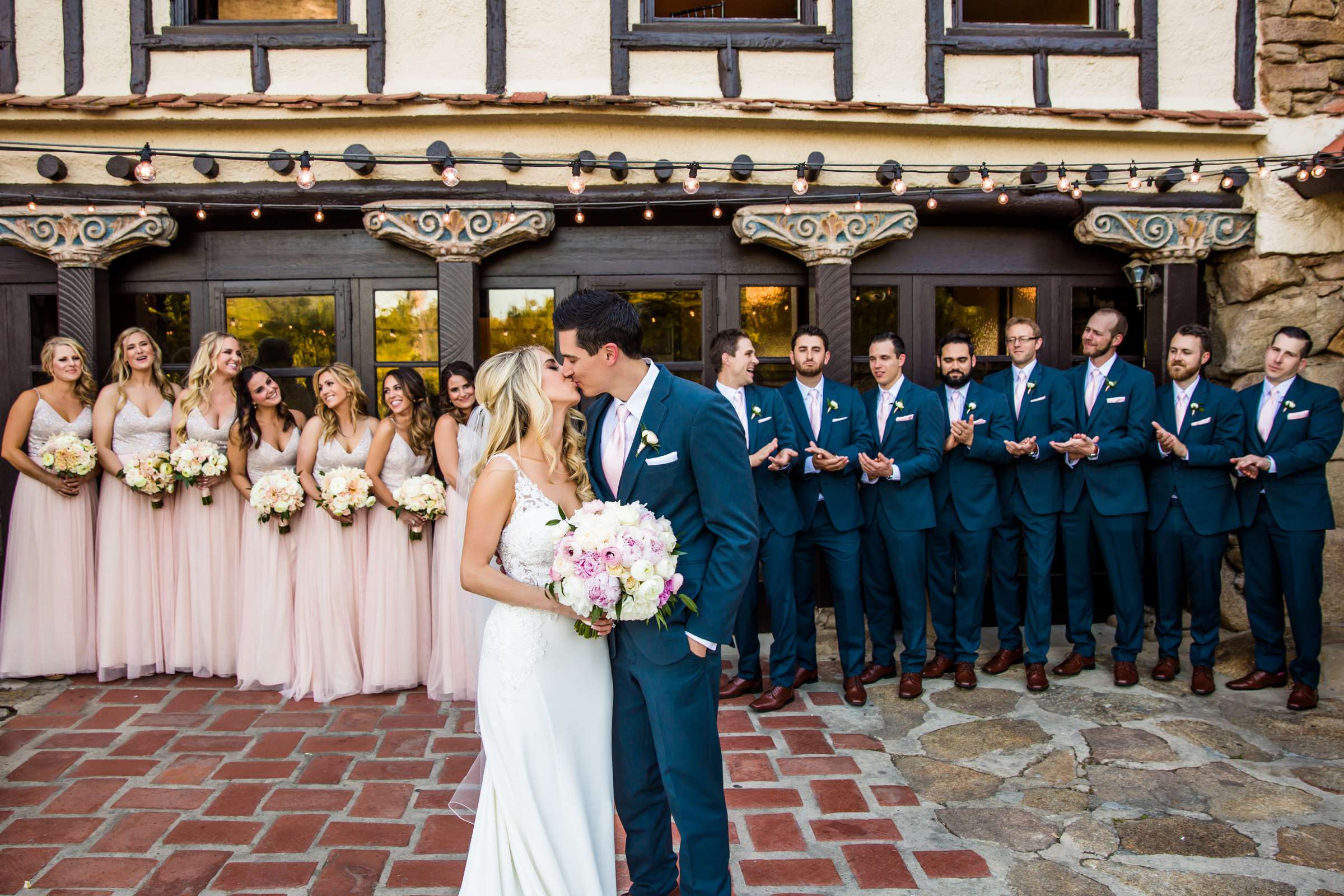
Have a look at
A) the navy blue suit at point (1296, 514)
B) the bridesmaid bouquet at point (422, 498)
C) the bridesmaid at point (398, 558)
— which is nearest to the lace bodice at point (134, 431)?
the bridesmaid at point (398, 558)

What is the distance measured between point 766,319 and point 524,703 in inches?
180

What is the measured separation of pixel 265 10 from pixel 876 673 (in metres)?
6.76

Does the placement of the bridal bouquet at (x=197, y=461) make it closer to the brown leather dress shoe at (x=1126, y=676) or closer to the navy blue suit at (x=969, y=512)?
the navy blue suit at (x=969, y=512)

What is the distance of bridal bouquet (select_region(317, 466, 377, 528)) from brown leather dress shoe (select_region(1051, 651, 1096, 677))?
179 inches

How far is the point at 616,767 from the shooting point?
3.09m

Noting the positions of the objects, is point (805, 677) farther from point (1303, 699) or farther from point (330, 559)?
point (330, 559)

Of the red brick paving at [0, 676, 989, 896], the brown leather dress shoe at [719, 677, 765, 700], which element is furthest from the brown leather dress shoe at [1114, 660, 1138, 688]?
the brown leather dress shoe at [719, 677, 765, 700]

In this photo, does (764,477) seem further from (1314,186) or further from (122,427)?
(1314,186)

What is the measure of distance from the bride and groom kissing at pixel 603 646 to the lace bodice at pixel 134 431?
3.89 metres

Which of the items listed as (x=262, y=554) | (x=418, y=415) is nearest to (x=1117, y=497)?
(x=418, y=415)

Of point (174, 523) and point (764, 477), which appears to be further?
point (174, 523)

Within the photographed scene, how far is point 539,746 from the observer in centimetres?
294

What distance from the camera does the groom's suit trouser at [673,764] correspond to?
2830 millimetres

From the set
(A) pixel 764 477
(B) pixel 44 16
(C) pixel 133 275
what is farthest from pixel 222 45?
(A) pixel 764 477
